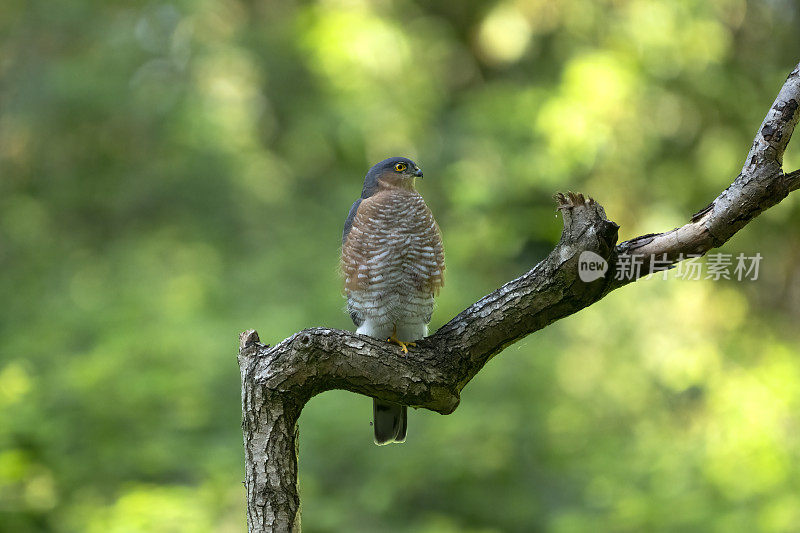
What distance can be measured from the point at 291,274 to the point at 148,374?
2.18 metres

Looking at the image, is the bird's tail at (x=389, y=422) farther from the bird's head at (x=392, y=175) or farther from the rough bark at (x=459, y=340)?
the bird's head at (x=392, y=175)

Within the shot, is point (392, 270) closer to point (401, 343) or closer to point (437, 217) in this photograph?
point (401, 343)

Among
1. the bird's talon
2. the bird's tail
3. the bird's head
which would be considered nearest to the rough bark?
the bird's talon

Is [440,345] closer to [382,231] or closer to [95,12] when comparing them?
[382,231]

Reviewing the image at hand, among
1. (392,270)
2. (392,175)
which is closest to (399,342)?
(392,270)

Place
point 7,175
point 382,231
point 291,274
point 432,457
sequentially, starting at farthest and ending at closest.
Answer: point 7,175 → point 291,274 → point 432,457 → point 382,231

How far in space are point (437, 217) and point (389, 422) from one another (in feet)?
15.5

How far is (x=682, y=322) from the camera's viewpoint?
24.2 ft

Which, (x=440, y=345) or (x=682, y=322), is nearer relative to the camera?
(x=440, y=345)

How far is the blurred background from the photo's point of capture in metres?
5.19

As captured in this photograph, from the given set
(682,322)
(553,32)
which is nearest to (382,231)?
(682,322)

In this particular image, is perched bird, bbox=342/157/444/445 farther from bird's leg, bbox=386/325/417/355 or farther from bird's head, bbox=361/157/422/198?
bird's head, bbox=361/157/422/198

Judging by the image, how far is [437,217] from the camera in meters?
7.58

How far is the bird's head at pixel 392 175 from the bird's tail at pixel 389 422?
2.85 ft
